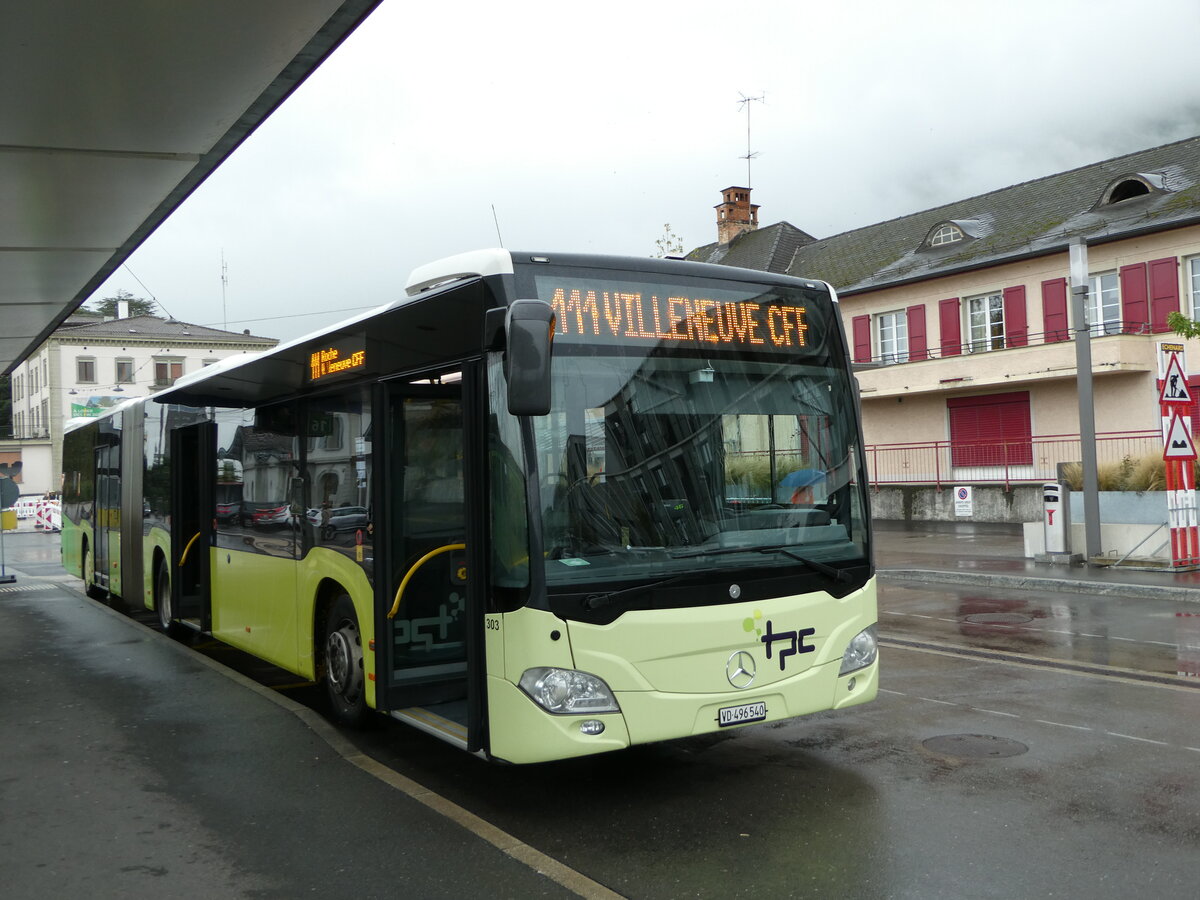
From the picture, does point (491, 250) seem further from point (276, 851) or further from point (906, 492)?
point (906, 492)

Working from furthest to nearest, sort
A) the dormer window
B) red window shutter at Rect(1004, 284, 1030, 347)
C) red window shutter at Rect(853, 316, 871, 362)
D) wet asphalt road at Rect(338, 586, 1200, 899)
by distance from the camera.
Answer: red window shutter at Rect(853, 316, 871, 362) < red window shutter at Rect(1004, 284, 1030, 347) < the dormer window < wet asphalt road at Rect(338, 586, 1200, 899)

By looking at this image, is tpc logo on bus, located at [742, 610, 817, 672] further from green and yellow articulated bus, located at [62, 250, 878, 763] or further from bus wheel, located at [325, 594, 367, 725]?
bus wheel, located at [325, 594, 367, 725]

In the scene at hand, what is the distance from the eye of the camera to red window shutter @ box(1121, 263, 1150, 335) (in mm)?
30984

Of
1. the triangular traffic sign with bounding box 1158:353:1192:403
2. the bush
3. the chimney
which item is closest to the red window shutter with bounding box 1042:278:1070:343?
the bush

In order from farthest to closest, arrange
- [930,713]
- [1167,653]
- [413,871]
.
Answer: [1167,653], [930,713], [413,871]

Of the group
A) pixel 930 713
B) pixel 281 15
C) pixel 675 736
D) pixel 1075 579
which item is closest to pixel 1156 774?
pixel 930 713

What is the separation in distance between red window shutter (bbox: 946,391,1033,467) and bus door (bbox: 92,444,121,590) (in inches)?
949

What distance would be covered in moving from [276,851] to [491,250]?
3138mm

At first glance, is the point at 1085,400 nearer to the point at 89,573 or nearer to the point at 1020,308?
the point at 89,573

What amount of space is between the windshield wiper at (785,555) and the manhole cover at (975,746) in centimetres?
145

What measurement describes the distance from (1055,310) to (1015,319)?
4.98ft

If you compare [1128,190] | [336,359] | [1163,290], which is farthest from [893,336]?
[336,359]

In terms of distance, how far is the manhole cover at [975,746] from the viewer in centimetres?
667

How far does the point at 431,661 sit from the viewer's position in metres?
7.09
